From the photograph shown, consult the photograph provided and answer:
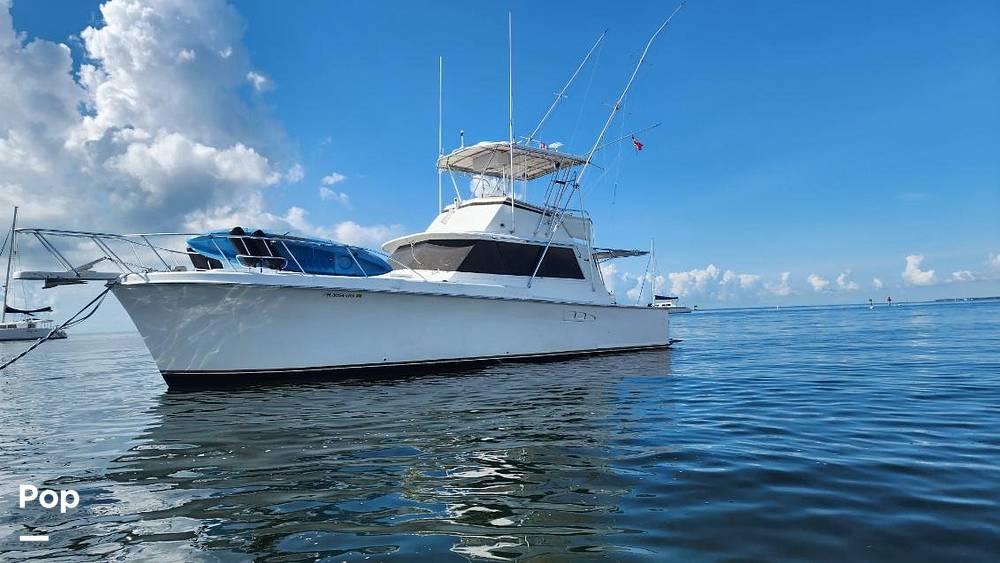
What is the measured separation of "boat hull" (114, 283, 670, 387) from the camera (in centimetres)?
891

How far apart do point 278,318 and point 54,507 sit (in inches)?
237

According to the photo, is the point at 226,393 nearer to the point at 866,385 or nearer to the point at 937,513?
the point at 937,513

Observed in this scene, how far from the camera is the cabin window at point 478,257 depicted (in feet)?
39.8

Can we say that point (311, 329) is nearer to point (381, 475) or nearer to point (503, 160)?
point (381, 475)

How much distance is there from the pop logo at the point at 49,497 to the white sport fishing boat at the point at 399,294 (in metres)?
5.28

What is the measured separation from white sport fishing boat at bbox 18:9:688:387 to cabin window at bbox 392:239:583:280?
0.03 m

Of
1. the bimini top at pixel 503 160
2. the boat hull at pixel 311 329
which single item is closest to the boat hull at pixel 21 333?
the boat hull at pixel 311 329

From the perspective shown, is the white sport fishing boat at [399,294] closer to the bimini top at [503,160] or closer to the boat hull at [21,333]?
the bimini top at [503,160]

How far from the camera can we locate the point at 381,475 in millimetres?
4008

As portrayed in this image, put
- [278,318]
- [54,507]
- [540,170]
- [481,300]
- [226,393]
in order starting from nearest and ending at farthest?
1. [54,507]
2. [226,393]
3. [278,318]
4. [481,300]
5. [540,170]

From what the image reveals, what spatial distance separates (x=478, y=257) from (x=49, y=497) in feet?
30.4

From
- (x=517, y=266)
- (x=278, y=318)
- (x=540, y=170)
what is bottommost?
(x=278, y=318)

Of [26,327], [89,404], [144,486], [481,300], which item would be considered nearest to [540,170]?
[481,300]

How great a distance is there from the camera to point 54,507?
3.46 metres
